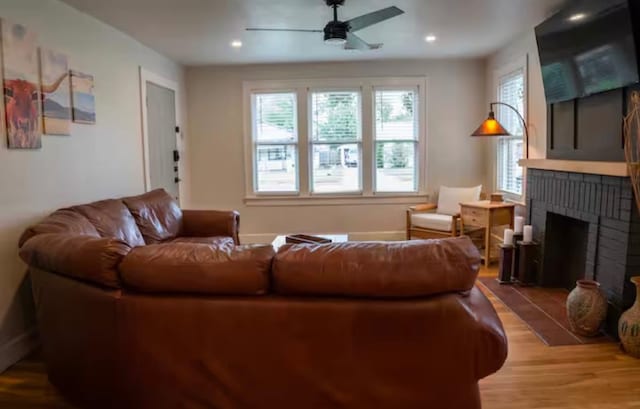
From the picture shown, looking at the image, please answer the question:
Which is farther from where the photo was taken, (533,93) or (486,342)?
(533,93)

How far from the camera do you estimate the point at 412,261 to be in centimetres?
177

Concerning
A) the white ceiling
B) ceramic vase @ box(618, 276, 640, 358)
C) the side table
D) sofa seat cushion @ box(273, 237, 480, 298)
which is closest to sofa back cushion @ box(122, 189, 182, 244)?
the white ceiling

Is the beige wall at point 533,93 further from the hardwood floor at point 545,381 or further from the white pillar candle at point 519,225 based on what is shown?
the hardwood floor at point 545,381

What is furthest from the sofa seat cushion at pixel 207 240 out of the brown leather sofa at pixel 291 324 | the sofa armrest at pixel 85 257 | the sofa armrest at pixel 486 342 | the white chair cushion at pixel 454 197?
the white chair cushion at pixel 454 197

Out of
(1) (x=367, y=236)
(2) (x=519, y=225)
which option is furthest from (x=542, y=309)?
(1) (x=367, y=236)

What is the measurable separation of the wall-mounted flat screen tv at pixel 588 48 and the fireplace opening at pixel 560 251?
1054 millimetres

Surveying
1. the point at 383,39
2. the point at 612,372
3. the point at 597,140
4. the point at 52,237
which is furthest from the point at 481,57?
the point at 52,237

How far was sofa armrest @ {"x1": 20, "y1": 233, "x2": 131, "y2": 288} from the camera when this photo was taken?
6.24 ft

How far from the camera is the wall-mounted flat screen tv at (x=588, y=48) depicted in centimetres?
281

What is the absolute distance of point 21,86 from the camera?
9.77 feet

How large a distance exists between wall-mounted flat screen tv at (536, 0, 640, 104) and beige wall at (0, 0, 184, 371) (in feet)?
12.2

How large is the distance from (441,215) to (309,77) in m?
2.43

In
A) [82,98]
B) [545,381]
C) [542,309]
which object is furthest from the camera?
[82,98]

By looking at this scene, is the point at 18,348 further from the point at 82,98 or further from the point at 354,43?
the point at 354,43
